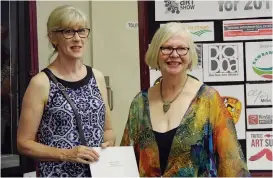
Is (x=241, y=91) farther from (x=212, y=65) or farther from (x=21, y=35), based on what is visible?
(x=21, y=35)

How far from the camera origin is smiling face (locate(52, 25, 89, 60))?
192 centimetres

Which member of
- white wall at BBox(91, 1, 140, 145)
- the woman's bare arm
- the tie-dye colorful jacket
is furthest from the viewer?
white wall at BBox(91, 1, 140, 145)

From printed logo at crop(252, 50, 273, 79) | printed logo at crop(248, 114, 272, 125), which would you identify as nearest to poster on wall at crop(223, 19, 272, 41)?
printed logo at crop(252, 50, 273, 79)

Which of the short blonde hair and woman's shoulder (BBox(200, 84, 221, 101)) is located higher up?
the short blonde hair

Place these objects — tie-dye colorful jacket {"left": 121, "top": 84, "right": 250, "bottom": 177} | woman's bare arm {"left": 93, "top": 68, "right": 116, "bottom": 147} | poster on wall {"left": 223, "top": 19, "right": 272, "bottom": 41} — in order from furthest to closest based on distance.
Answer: poster on wall {"left": 223, "top": 19, "right": 272, "bottom": 41} → woman's bare arm {"left": 93, "top": 68, "right": 116, "bottom": 147} → tie-dye colorful jacket {"left": 121, "top": 84, "right": 250, "bottom": 177}

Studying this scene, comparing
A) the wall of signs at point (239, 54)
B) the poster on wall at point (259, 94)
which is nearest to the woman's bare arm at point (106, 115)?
the wall of signs at point (239, 54)

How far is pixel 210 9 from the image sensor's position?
3.11 metres

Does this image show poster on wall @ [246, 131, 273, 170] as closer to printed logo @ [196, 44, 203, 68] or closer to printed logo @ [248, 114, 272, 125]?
printed logo @ [248, 114, 272, 125]

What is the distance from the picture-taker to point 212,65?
3.14 metres

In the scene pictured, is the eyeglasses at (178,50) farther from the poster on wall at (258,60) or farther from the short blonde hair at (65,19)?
the poster on wall at (258,60)

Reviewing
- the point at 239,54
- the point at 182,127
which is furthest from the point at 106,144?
the point at 239,54

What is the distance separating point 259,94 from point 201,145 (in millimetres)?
1405

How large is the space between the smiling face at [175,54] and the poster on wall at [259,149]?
1.42 metres

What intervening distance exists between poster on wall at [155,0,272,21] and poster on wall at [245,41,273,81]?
0.19m
